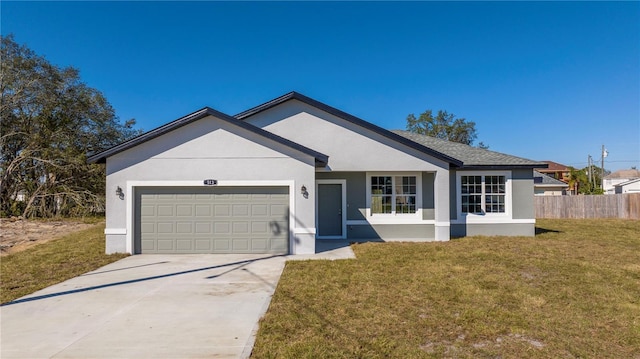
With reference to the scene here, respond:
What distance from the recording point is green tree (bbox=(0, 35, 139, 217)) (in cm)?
2186

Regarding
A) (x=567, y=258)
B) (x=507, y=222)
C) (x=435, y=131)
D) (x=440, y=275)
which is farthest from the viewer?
A: (x=435, y=131)

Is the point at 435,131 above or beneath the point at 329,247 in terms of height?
above

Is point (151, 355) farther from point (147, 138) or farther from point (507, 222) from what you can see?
point (507, 222)

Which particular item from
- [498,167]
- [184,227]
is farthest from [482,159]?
[184,227]

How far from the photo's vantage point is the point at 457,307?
5.64m

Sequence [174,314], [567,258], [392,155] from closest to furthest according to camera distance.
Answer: [174,314] → [567,258] → [392,155]

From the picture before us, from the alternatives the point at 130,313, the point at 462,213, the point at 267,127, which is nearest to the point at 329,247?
the point at 267,127

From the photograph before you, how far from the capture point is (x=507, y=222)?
13516 millimetres

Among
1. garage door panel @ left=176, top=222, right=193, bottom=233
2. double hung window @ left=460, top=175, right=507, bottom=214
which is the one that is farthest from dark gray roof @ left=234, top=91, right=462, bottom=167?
garage door panel @ left=176, top=222, right=193, bottom=233

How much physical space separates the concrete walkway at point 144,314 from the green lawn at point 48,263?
0.49 metres

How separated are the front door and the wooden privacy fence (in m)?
19.0

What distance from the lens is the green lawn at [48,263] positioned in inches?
281

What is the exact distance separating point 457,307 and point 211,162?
7745 millimetres

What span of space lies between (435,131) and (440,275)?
42819 mm
